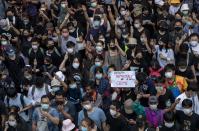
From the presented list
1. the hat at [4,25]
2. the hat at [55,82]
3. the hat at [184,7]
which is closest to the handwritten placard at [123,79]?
the hat at [55,82]

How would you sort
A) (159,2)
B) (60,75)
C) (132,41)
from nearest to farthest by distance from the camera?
1. (60,75)
2. (132,41)
3. (159,2)

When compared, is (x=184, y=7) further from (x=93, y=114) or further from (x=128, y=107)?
(x=93, y=114)

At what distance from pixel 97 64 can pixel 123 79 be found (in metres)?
1.42

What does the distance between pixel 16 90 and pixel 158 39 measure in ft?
12.5

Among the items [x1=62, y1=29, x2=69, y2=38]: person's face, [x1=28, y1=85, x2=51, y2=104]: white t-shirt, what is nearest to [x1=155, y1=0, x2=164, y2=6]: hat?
[x1=62, y1=29, x2=69, y2=38]: person's face

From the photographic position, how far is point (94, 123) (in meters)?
12.7

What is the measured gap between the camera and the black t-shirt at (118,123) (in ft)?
42.1

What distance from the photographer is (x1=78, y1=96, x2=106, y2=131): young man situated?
13.0 metres

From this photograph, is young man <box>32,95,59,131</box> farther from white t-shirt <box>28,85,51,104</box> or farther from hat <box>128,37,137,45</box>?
hat <box>128,37,137,45</box>

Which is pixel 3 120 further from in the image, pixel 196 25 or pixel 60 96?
pixel 196 25

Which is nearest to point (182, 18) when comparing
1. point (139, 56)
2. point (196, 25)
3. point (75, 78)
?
point (196, 25)

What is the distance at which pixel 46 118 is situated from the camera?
13.1m

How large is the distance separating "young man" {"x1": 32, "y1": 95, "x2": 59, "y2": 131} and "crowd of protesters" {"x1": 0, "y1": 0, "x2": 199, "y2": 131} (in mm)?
20

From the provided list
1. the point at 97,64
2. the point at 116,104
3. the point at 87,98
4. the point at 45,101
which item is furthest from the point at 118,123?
the point at 97,64
